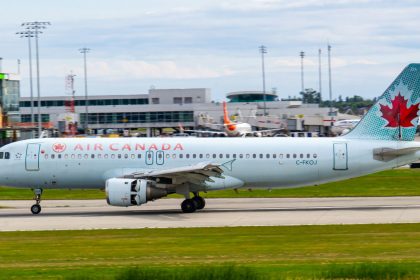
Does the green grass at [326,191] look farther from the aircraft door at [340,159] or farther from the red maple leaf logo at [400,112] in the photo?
the red maple leaf logo at [400,112]

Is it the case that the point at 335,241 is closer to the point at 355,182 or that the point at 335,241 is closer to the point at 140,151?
the point at 140,151

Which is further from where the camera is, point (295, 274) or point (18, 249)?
point (18, 249)

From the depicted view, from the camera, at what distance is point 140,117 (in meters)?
150

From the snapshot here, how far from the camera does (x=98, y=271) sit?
78.1 ft

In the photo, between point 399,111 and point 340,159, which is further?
point 399,111

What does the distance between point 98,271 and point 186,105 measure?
12514 centimetres

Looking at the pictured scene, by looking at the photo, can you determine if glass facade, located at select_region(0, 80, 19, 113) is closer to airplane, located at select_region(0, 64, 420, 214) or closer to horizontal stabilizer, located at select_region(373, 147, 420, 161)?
airplane, located at select_region(0, 64, 420, 214)

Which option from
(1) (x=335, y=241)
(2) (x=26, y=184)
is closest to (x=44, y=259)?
(1) (x=335, y=241)

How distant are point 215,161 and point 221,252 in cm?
1389

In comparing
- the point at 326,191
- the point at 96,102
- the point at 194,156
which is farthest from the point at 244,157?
the point at 96,102

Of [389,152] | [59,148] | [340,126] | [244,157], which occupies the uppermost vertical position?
[59,148]

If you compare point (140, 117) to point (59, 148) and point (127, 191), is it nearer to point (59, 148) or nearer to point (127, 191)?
point (59, 148)

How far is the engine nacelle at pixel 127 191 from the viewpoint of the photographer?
3881 cm

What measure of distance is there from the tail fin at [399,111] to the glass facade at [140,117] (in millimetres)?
105703
